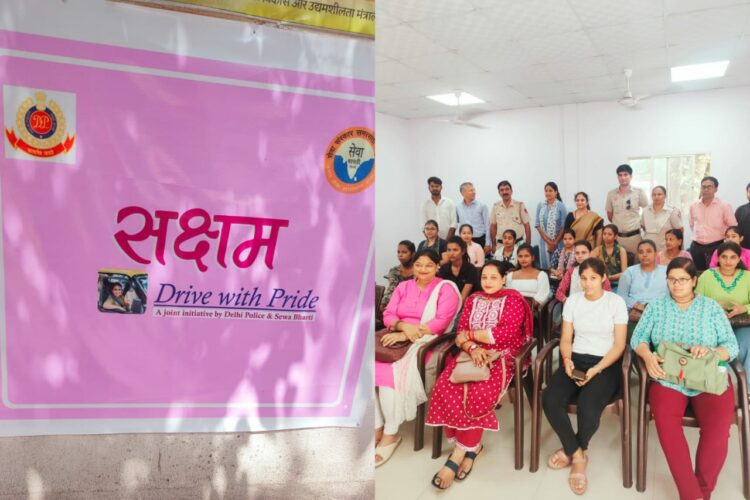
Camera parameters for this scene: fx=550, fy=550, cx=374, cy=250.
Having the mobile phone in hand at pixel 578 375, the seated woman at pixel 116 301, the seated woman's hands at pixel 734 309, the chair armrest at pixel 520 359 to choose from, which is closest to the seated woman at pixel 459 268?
the chair armrest at pixel 520 359

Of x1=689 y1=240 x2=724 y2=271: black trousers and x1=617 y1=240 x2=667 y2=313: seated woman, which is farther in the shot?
x1=689 y1=240 x2=724 y2=271: black trousers

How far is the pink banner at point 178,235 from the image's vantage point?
146 centimetres

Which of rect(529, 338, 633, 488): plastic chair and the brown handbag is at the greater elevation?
the brown handbag

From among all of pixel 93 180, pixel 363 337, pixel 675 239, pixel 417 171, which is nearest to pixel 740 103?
pixel 675 239

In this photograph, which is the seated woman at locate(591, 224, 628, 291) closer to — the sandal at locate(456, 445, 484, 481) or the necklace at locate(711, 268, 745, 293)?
the necklace at locate(711, 268, 745, 293)

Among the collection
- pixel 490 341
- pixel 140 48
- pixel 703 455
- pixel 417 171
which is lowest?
pixel 703 455

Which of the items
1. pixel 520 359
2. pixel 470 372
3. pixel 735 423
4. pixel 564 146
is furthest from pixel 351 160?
pixel 564 146

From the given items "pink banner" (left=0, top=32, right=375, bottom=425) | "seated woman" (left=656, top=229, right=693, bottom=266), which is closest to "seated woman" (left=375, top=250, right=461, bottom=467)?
"pink banner" (left=0, top=32, right=375, bottom=425)

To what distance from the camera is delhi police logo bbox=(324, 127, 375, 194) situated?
1574 mm

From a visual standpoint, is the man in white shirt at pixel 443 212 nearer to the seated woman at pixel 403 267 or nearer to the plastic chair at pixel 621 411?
the seated woman at pixel 403 267

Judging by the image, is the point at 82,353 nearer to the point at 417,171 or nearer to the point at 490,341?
the point at 490,341

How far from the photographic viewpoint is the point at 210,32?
149 centimetres

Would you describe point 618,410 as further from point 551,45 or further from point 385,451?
point 551,45

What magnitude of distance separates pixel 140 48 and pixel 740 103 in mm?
7505
